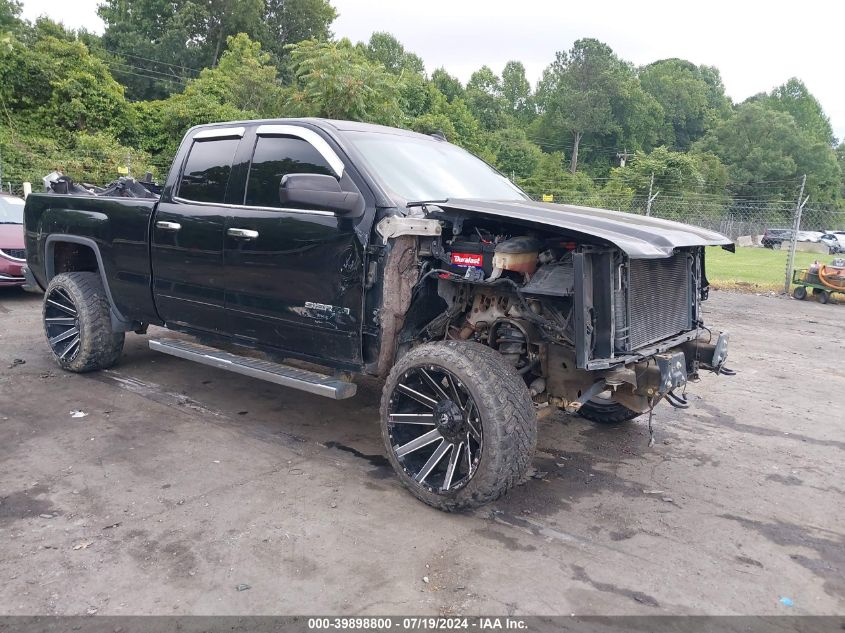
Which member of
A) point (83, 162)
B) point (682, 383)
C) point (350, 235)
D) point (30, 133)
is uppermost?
point (30, 133)

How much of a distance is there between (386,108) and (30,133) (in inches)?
600

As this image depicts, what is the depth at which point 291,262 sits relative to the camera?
420 centimetres

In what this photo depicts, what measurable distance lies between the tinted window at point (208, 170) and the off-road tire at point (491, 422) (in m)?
2.15

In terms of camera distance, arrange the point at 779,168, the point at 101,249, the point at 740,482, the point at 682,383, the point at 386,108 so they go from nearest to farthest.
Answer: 1. the point at 682,383
2. the point at 740,482
3. the point at 101,249
4. the point at 386,108
5. the point at 779,168

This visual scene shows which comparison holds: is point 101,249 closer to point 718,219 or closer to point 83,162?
point 83,162

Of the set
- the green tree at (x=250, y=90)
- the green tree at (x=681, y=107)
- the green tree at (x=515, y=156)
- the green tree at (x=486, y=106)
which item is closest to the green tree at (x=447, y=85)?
the green tree at (x=486, y=106)

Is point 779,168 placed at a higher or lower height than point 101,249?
higher

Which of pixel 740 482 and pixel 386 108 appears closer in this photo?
pixel 740 482

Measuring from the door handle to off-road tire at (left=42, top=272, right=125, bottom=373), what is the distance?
6.50ft

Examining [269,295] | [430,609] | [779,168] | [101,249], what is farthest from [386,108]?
[779,168]

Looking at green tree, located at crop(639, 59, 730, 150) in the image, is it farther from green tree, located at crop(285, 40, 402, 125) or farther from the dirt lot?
the dirt lot

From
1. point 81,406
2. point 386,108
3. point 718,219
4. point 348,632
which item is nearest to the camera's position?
point 348,632

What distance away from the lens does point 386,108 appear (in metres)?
18.0

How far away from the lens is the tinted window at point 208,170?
15.5ft
